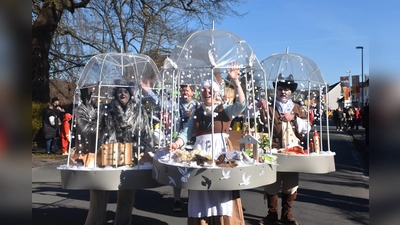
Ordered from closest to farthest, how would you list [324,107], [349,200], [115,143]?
[115,143]
[324,107]
[349,200]

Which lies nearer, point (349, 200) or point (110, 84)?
point (110, 84)

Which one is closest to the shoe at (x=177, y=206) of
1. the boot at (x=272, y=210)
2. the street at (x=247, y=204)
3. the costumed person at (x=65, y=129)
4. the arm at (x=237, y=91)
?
the street at (x=247, y=204)

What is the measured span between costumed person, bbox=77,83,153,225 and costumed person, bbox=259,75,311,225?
1696 mm

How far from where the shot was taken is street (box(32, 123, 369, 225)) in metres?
6.09

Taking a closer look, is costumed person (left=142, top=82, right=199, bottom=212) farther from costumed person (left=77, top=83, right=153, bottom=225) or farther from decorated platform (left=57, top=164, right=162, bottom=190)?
decorated platform (left=57, top=164, right=162, bottom=190)

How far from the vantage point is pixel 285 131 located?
538 cm

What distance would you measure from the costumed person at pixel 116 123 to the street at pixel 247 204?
3.88 feet

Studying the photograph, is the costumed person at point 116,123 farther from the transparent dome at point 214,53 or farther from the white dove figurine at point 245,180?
the white dove figurine at point 245,180

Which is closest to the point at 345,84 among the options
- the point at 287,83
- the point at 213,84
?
the point at 287,83

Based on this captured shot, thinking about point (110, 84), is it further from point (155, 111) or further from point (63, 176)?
point (63, 176)
